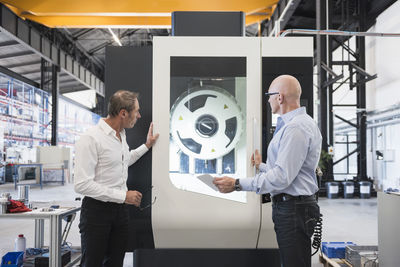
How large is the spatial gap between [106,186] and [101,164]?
13cm

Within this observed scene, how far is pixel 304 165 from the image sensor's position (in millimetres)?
1809

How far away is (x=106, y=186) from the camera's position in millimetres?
1937

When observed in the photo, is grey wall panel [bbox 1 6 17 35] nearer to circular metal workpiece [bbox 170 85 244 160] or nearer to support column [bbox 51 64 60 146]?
support column [bbox 51 64 60 146]

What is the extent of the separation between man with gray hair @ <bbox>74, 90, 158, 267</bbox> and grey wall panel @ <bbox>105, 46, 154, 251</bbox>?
253 millimetres

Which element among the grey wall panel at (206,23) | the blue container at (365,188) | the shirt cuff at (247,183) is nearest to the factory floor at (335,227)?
the blue container at (365,188)

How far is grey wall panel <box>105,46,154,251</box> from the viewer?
234cm

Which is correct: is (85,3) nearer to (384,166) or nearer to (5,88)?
(5,88)

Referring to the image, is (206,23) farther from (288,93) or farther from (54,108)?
(54,108)

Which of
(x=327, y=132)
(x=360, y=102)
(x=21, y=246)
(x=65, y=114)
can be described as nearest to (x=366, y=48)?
(x=360, y=102)

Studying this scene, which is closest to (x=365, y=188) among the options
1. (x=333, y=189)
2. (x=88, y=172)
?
(x=333, y=189)

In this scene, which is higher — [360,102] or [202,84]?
[360,102]

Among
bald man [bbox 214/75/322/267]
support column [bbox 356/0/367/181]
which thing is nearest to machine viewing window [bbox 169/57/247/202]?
bald man [bbox 214/75/322/267]

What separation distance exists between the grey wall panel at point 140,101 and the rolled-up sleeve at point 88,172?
45 cm

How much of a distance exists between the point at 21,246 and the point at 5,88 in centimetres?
956
